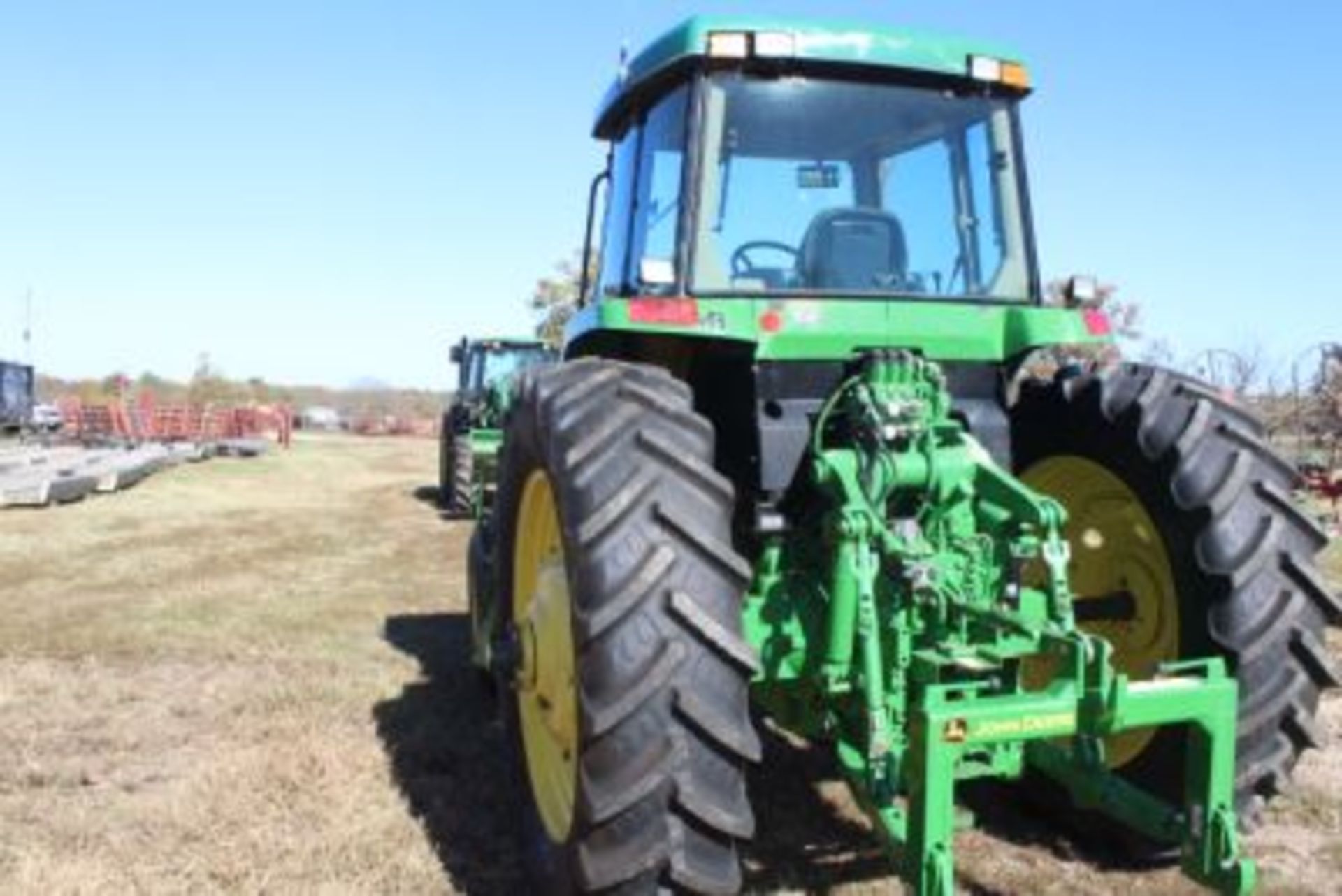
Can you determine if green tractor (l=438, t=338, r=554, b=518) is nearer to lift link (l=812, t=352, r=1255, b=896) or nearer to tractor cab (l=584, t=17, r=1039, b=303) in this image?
tractor cab (l=584, t=17, r=1039, b=303)

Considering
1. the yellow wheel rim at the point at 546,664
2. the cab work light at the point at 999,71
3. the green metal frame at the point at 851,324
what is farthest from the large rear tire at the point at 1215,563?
the yellow wheel rim at the point at 546,664

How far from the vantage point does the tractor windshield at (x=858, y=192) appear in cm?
461

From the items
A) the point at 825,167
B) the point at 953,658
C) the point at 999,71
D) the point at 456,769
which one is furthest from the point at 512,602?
the point at 999,71

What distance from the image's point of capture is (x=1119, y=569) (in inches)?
183

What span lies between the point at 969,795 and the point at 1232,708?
1791 millimetres

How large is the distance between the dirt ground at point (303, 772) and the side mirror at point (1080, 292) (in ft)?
6.05

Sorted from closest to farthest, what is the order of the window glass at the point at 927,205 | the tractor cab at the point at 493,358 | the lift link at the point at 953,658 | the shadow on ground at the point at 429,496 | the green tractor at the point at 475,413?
1. the lift link at the point at 953,658
2. the window glass at the point at 927,205
3. the green tractor at the point at 475,413
4. the shadow on ground at the point at 429,496
5. the tractor cab at the point at 493,358

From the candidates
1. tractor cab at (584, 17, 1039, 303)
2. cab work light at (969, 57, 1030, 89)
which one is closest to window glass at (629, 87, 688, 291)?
tractor cab at (584, 17, 1039, 303)

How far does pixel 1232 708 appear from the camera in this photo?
11.6 feet

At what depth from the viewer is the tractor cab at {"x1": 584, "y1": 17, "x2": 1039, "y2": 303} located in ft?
14.9

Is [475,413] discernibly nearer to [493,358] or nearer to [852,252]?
[493,358]

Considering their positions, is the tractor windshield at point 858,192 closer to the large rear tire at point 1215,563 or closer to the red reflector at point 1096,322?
the red reflector at point 1096,322

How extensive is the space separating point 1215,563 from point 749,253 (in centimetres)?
180

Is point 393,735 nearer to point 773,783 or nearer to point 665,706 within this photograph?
point 773,783
